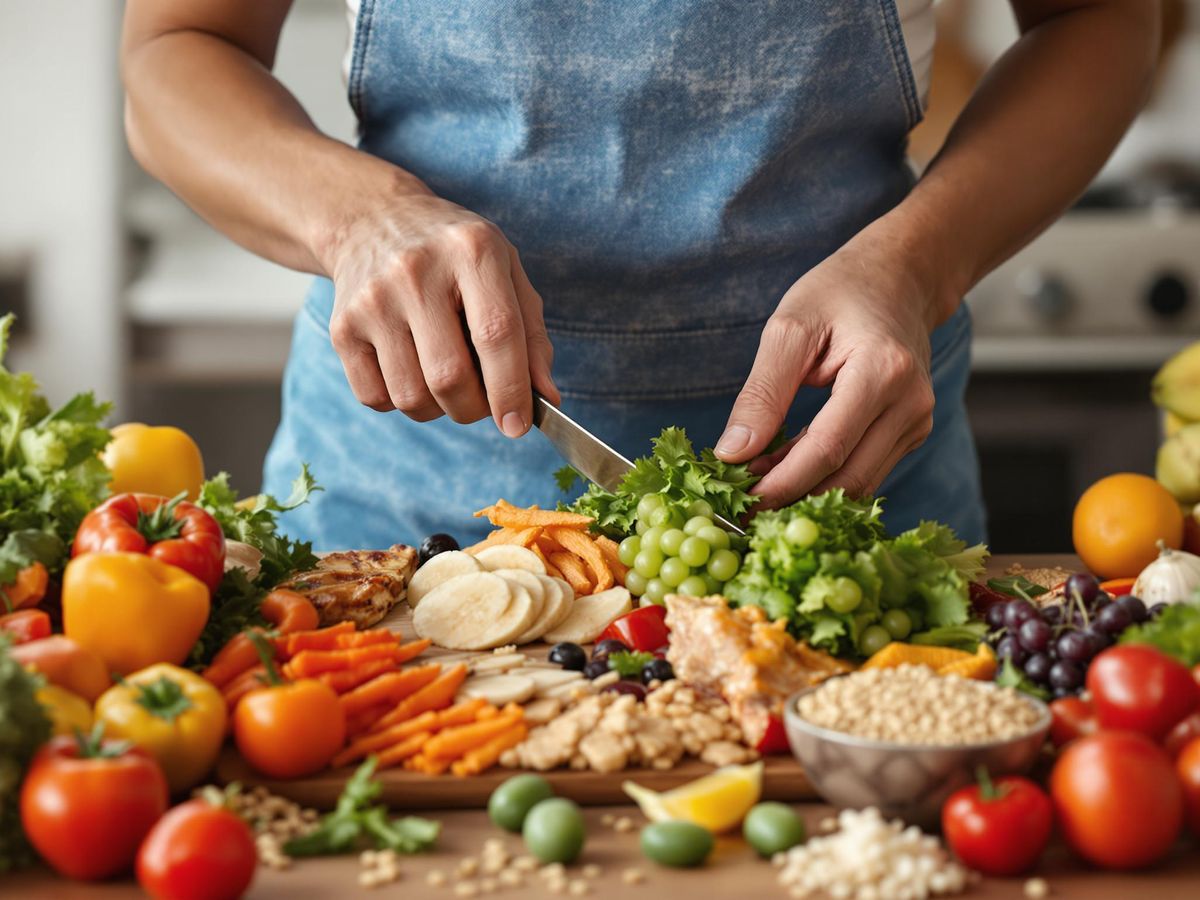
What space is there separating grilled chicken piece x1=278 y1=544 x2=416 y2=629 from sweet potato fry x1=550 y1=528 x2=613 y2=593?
0.20 meters

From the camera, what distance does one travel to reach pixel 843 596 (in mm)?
1354

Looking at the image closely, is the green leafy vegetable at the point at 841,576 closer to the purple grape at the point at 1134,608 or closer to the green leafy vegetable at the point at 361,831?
the purple grape at the point at 1134,608

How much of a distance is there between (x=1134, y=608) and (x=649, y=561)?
52 cm

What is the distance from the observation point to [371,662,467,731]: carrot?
1.28 m

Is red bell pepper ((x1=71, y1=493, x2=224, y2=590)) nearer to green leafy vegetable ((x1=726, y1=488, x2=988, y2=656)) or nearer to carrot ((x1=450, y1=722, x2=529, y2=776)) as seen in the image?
carrot ((x1=450, y1=722, x2=529, y2=776))

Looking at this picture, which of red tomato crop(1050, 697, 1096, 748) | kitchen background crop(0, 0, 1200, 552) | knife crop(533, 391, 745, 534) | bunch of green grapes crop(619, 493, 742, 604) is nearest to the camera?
red tomato crop(1050, 697, 1096, 748)

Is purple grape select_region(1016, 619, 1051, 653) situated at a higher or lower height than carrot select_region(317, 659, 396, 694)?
higher

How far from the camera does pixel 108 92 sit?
375cm

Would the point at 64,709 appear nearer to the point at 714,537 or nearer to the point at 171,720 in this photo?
the point at 171,720

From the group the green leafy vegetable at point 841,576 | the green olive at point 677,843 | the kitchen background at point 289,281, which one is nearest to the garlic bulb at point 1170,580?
the green leafy vegetable at point 841,576

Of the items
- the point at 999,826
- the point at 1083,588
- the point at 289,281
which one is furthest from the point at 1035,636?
the point at 289,281

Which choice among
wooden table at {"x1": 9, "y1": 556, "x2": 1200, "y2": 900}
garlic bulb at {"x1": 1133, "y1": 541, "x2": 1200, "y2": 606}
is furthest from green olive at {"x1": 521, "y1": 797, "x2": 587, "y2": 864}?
garlic bulb at {"x1": 1133, "y1": 541, "x2": 1200, "y2": 606}

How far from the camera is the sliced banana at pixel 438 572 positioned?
1.67 m

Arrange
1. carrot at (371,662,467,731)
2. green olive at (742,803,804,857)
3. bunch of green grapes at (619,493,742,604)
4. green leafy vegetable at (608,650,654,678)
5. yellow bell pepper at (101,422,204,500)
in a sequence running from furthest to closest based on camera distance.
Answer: yellow bell pepper at (101,422,204,500) → bunch of green grapes at (619,493,742,604) → green leafy vegetable at (608,650,654,678) → carrot at (371,662,467,731) → green olive at (742,803,804,857)
